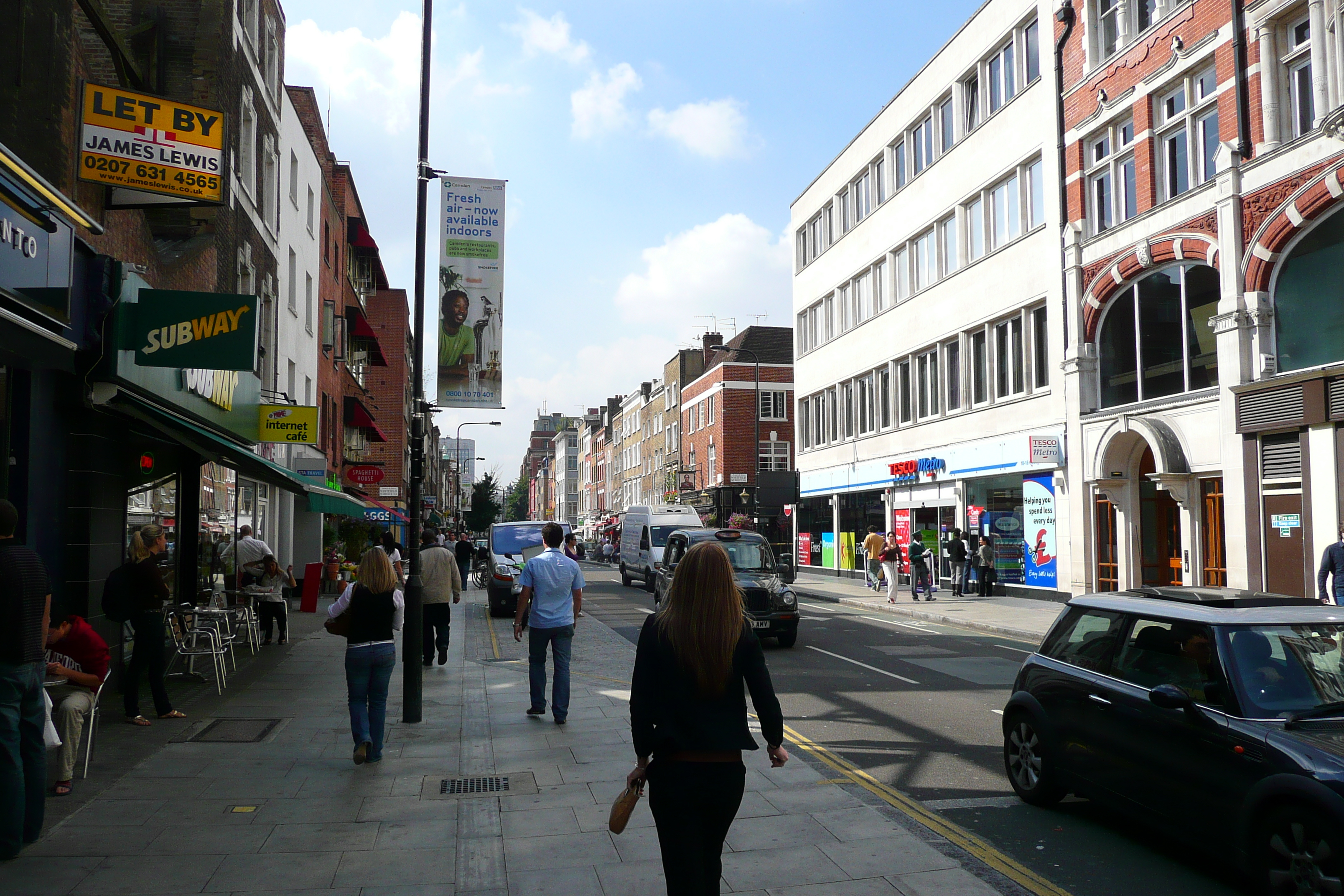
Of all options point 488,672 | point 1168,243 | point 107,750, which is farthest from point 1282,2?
point 107,750

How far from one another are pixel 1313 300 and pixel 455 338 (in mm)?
15128

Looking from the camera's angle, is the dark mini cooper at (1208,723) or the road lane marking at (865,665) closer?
the dark mini cooper at (1208,723)

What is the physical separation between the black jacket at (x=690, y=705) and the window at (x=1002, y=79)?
26288 millimetres

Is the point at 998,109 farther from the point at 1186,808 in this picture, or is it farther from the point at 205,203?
the point at 1186,808

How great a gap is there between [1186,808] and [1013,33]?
2573cm

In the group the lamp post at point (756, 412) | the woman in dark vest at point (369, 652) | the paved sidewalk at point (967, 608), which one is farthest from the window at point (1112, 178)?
the lamp post at point (756, 412)

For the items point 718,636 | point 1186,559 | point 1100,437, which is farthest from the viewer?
point 1100,437

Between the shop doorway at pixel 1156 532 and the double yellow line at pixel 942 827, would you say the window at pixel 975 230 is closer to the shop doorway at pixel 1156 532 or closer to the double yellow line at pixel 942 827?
the shop doorway at pixel 1156 532

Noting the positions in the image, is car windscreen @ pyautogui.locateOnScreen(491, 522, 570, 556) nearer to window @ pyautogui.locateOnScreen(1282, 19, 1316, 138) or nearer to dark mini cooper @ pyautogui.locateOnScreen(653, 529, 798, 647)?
dark mini cooper @ pyautogui.locateOnScreen(653, 529, 798, 647)

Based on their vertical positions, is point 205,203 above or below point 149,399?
above

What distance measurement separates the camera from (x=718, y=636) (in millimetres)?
3689

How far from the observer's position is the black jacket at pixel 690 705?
3.63 meters

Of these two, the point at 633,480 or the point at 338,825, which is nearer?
the point at 338,825

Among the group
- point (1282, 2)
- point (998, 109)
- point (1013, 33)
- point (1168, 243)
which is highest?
→ point (1013, 33)
